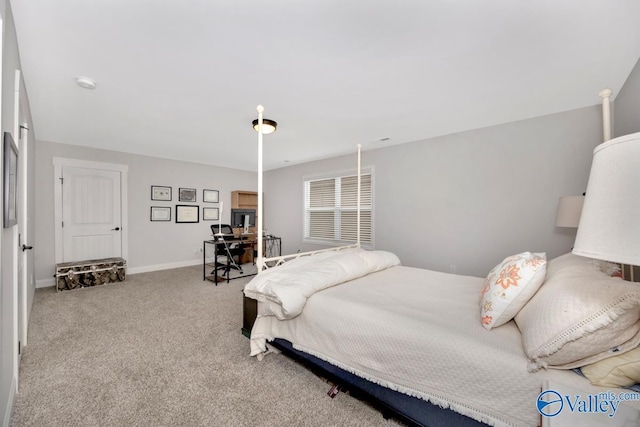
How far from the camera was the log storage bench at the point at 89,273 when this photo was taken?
12.6 ft

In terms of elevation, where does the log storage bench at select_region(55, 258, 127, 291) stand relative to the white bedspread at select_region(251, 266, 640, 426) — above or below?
below

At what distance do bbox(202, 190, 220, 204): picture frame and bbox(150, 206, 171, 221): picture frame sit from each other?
2.58 feet

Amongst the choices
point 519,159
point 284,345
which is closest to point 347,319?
point 284,345

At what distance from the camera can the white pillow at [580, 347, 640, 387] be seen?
881 mm

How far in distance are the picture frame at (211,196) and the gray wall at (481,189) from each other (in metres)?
3.67

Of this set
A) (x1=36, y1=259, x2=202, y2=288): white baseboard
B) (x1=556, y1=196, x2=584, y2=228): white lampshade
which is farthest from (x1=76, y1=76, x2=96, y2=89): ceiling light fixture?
(x1=556, y1=196, x2=584, y2=228): white lampshade

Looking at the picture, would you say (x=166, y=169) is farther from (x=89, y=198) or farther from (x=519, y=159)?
(x=519, y=159)

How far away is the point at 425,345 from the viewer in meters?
1.28

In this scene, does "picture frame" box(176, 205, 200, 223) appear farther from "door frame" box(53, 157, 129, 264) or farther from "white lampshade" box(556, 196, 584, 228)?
"white lampshade" box(556, 196, 584, 228)

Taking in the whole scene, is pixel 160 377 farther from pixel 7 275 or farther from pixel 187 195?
pixel 187 195

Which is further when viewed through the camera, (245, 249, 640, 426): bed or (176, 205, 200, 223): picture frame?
(176, 205, 200, 223): picture frame

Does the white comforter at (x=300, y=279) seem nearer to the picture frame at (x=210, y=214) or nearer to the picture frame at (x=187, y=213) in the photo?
the picture frame at (x=187, y=213)

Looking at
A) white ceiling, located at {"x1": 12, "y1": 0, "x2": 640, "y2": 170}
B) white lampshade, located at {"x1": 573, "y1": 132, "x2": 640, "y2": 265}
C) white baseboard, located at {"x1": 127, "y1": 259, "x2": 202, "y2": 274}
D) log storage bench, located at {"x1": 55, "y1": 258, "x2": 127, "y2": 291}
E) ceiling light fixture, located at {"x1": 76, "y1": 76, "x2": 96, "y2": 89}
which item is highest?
white ceiling, located at {"x1": 12, "y1": 0, "x2": 640, "y2": 170}

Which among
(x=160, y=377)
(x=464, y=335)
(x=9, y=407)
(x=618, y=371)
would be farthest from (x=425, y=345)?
(x=9, y=407)
